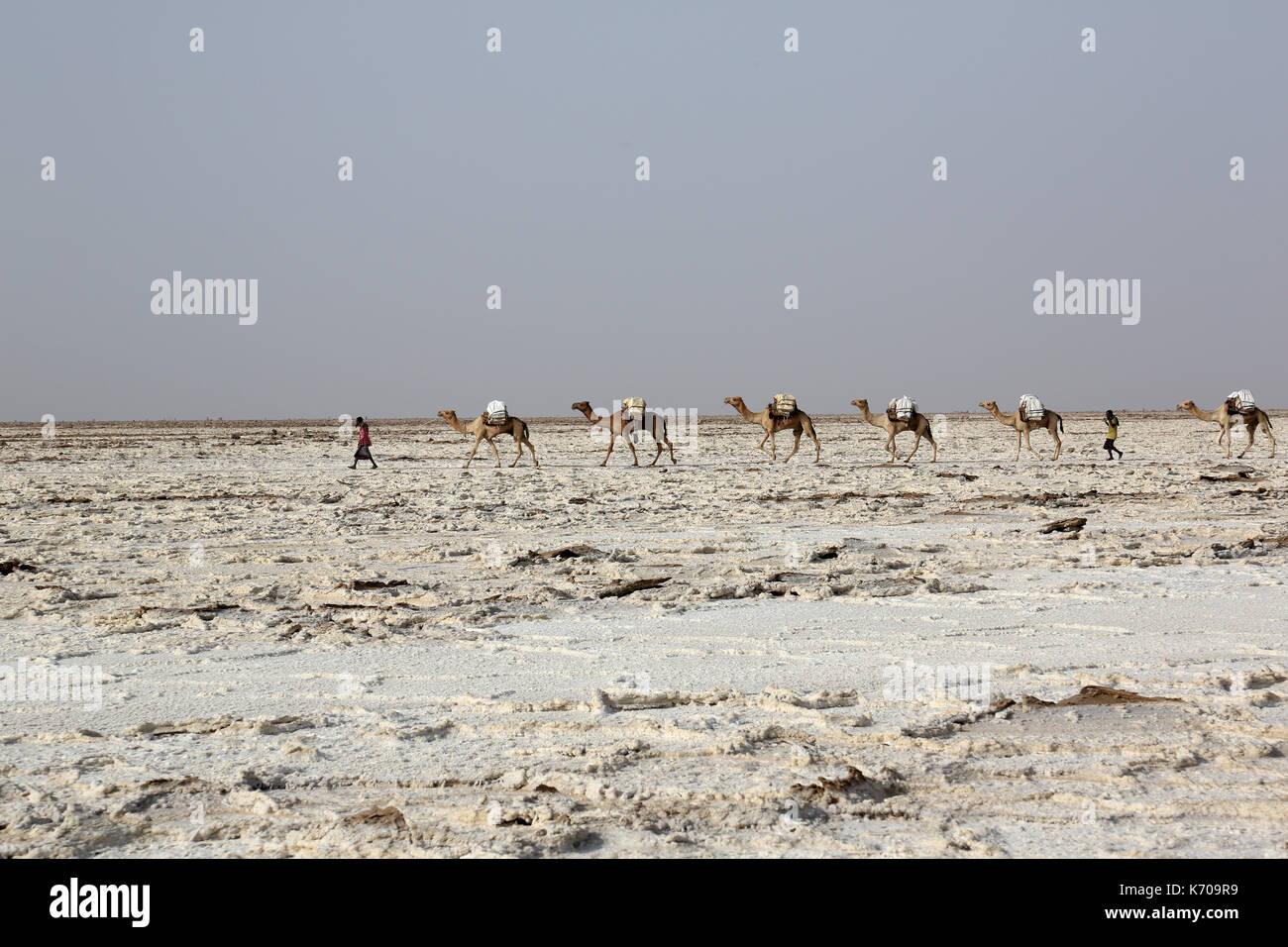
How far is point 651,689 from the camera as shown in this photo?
5.37 m

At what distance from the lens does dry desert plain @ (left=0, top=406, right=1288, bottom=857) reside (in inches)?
140

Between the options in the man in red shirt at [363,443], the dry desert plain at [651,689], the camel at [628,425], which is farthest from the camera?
the camel at [628,425]

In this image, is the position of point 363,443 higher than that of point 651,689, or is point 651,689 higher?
point 363,443

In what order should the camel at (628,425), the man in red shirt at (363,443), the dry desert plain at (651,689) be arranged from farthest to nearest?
the camel at (628,425), the man in red shirt at (363,443), the dry desert plain at (651,689)

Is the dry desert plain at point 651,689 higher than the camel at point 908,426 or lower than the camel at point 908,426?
lower

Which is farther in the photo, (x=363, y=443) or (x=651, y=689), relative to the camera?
(x=363, y=443)

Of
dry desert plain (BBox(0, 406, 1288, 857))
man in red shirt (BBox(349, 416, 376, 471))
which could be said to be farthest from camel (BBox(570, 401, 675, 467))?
dry desert plain (BBox(0, 406, 1288, 857))

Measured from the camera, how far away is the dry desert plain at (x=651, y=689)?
11.7ft

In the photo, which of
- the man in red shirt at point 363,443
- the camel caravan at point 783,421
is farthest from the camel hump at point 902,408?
the man in red shirt at point 363,443

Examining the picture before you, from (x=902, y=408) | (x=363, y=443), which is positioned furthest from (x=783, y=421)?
(x=363, y=443)

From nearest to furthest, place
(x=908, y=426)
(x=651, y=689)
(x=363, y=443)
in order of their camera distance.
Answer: (x=651, y=689) < (x=363, y=443) < (x=908, y=426)

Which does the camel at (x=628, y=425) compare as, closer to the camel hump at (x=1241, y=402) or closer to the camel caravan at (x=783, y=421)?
the camel caravan at (x=783, y=421)

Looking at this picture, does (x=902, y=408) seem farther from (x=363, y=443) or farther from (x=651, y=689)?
(x=651, y=689)
